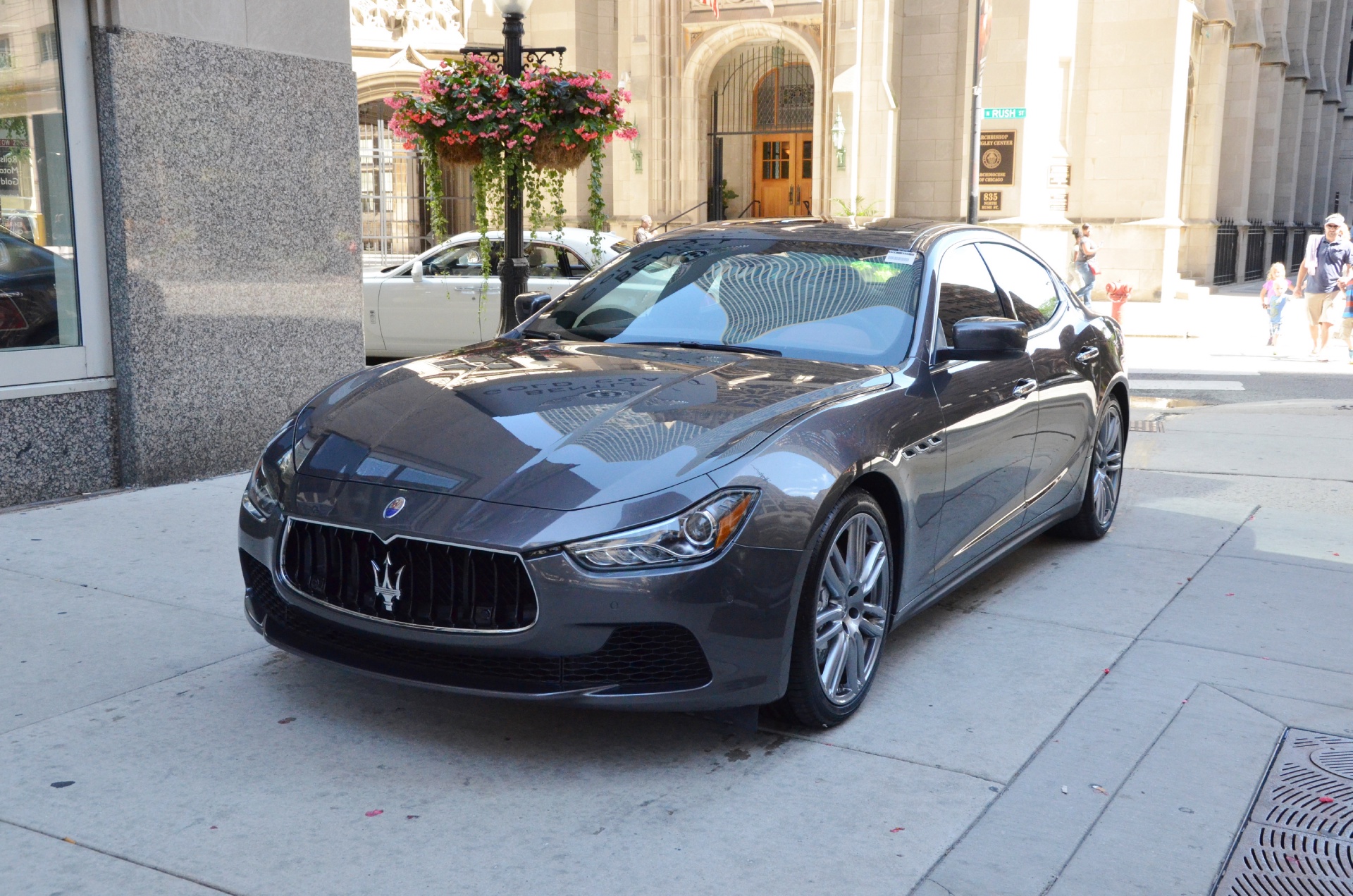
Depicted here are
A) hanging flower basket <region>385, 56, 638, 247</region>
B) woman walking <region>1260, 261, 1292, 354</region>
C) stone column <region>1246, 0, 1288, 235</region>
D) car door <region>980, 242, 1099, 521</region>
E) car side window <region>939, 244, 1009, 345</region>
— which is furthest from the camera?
stone column <region>1246, 0, 1288, 235</region>

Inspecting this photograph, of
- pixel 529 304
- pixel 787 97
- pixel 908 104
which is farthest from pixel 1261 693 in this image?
pixel 787 97

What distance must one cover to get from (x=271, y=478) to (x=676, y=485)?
1361 mm

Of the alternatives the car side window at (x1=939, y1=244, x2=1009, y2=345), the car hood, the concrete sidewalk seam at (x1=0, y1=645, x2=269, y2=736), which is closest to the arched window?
the car side window at (x1=939, y1=244, x2=1009, y2=345)

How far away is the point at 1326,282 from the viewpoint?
674 inches

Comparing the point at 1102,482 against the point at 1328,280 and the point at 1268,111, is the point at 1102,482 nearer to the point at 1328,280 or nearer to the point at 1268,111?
the point at 1328,280

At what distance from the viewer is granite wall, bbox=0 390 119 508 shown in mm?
6609

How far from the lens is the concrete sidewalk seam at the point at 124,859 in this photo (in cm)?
303

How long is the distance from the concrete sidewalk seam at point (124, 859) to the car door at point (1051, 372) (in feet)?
12.0

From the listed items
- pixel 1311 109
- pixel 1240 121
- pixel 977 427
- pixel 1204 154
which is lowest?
pixel 977 427

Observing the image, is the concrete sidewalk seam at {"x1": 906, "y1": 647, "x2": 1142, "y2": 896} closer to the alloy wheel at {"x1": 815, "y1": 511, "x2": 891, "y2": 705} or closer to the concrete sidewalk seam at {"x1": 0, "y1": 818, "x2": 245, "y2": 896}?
the alloy wheel at {"x1": 815, "y1": 511, "x2": 891, "y2": 705}

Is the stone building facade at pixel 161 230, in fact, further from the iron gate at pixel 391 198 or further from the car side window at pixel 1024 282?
the iron gate at pixel 391 198

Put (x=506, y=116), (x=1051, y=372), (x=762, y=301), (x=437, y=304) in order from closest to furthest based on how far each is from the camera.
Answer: (x=762, y=301), (x=1051, y=372), (x=506, y=116), (x=437, y=304)

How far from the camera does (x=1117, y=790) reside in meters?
3.73

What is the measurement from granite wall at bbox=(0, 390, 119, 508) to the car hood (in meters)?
2.88
